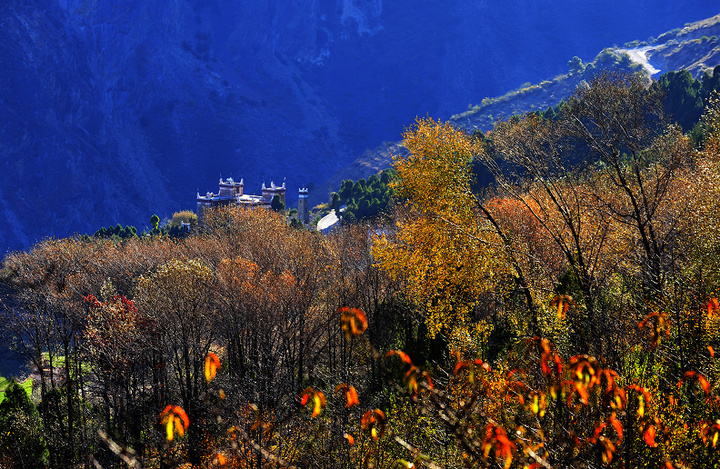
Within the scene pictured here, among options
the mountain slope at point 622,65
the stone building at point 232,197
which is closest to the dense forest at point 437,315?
the stone building at point 232,197

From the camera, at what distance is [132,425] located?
2811 centimetres

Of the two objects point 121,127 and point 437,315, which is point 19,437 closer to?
point 437,315

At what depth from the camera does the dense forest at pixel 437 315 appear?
37.8 feet

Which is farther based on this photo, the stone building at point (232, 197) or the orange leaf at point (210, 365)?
the stone building at point (232, 197)

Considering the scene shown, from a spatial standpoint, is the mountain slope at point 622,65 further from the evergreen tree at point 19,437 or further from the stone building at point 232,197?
the evergreen tree at point 19,437

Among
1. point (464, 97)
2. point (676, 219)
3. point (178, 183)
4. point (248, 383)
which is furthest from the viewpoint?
point (464, 97)

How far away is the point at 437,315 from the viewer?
893 inches

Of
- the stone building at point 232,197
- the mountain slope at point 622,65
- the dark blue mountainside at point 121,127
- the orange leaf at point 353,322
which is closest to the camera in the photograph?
the orange leaf at point 353,322

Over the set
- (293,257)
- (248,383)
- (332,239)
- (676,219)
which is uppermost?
(332,239)

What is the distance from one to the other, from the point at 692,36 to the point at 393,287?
145 m

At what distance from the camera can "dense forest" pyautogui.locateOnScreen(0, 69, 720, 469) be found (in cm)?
1151

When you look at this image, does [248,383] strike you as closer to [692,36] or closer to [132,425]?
[132,425]

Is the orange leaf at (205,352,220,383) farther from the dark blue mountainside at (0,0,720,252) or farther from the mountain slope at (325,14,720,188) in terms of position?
the dark blue mountainside at (0,0,720,252)

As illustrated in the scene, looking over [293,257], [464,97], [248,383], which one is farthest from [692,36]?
[248,383]
